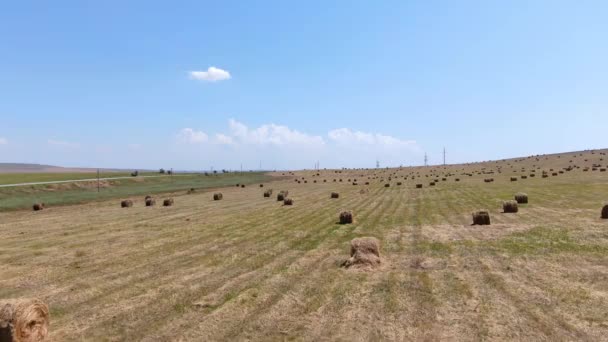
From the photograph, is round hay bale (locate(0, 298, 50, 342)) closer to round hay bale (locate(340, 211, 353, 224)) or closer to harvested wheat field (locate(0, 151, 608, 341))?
harvested wheat field (locate(0, 151, 608, 341))

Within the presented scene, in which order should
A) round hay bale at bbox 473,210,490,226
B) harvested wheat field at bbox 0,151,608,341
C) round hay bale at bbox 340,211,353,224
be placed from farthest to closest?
round hay bale at bbox 340,211,353,224, round hay bale at bbox 473,210,490,226, harvested wheat field at bbox 0,151,608,341

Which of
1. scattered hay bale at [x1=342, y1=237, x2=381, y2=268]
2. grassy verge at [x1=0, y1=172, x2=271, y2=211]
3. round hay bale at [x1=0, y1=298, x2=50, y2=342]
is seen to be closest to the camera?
round hay bale at [x1=0, y1=298, x2=50, y2=342]

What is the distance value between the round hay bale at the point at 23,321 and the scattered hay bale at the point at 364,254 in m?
9.61

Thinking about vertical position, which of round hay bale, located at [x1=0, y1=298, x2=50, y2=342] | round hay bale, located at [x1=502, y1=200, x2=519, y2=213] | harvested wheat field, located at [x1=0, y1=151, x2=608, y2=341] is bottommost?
harvested wheat field, located at [x1=0, y1=151, x2=608, y2=341]

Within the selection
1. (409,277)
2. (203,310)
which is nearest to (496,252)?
(409,277)

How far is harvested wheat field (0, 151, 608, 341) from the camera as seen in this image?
10.3 m

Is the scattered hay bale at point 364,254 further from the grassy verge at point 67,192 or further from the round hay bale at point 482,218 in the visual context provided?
the grassy verge at point 67,192

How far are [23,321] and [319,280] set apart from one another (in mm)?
8292

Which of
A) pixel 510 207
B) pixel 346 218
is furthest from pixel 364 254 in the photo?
pixel 510 207

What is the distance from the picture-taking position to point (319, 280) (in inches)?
562

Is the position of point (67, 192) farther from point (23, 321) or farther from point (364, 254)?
point (23, 321)

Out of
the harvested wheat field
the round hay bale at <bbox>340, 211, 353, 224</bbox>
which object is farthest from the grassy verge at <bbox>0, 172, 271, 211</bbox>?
the round hay bale at <bbox>340, 211, 353, 224</bbox>

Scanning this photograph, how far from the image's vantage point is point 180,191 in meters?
65.4

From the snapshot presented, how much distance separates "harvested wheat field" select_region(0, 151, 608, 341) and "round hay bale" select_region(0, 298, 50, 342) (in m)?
0.57
